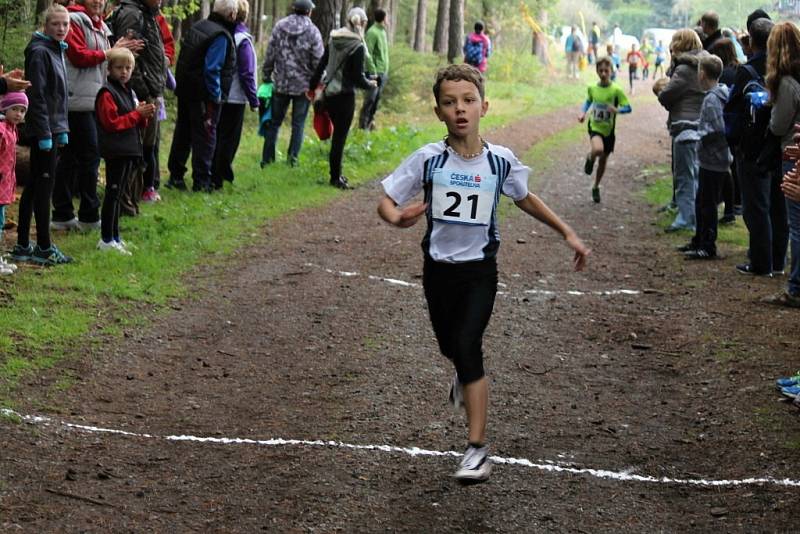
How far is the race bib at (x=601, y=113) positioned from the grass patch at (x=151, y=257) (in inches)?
146

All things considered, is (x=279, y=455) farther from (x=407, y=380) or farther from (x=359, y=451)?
(x=407, y=380)

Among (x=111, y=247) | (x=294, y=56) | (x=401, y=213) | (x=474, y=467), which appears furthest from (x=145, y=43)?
(x=474, y=467)

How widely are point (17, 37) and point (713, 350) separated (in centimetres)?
1040

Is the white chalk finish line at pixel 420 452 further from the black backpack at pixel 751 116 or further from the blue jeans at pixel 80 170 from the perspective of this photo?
the blue jeans at pixel 80 170

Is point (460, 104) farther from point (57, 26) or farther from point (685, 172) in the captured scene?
point (685, 172)

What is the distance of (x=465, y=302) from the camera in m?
6.18

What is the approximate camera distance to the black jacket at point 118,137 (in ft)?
35.4

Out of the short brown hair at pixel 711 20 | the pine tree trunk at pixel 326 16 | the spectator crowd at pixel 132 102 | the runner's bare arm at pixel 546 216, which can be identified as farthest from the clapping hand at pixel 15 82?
the pine tree trunk at pixel 326 16

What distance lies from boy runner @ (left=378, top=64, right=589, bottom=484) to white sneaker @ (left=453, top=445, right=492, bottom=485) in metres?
0.03

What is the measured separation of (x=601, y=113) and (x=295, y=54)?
4.41 meters

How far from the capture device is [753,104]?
408 inches

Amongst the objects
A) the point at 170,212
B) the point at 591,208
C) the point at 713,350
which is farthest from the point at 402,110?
the point at 713,350

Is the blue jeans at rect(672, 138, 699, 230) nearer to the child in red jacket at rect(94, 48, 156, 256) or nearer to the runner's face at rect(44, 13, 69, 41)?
the child in red jacket at rect(94, 48, 156, 256)

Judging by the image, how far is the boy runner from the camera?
238 inches
